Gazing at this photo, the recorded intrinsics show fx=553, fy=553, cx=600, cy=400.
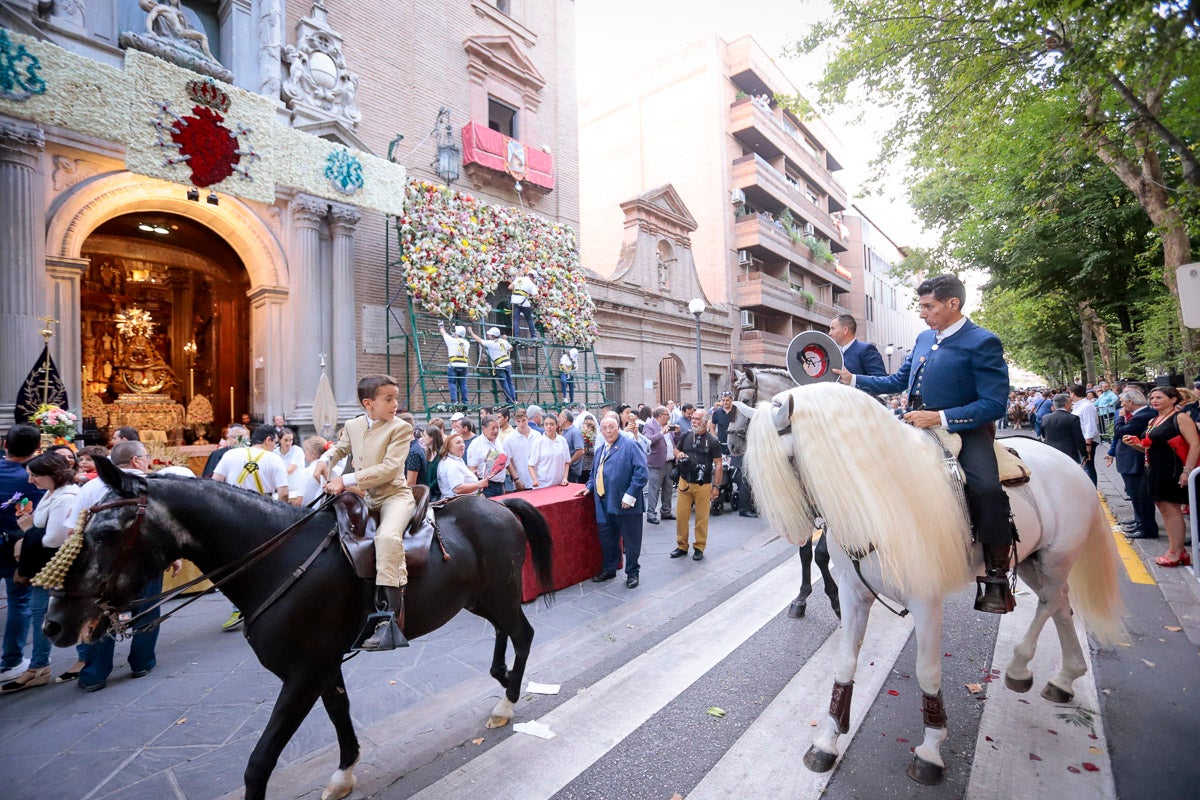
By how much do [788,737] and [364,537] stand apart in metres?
2.77

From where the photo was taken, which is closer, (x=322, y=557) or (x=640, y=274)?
(x=322, y=557)

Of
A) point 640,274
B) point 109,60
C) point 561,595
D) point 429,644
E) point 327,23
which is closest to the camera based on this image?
point 429,644

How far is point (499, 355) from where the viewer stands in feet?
45.0

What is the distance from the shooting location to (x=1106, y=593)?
3.89 meters

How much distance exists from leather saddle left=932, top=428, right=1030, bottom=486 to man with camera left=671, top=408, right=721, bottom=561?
14.3 feet

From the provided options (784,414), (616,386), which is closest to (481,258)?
(616,386)

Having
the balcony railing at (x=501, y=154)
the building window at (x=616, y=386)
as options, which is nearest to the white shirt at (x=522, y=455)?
the balcony railing at (x=501, y=154)

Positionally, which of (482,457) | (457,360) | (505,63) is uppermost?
(505,63)

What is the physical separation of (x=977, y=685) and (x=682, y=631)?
222 centimetres

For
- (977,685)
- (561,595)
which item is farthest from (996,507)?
(561,595)

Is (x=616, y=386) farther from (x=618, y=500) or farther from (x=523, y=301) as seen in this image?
(x=618, y=500)

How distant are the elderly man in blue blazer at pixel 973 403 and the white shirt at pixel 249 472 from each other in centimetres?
604

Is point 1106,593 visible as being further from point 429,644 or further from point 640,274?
point 640,274

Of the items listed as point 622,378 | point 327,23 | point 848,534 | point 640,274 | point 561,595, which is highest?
point 327,23
